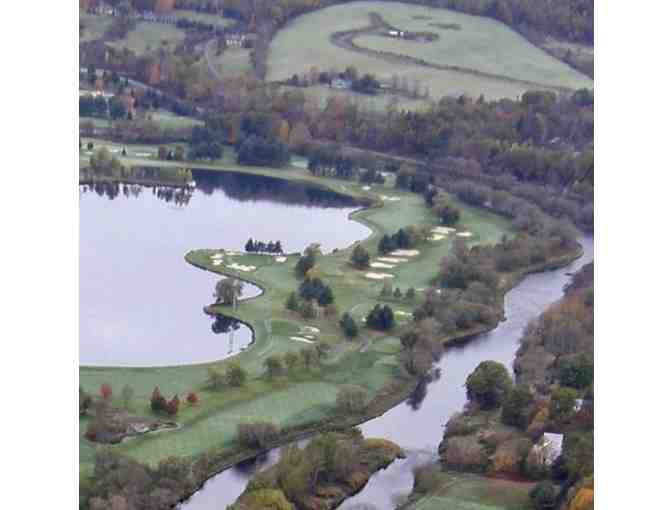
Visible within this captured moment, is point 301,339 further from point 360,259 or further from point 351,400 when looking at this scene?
point 360,259

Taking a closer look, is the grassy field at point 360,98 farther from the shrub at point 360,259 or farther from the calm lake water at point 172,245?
the shrub at point 360,259

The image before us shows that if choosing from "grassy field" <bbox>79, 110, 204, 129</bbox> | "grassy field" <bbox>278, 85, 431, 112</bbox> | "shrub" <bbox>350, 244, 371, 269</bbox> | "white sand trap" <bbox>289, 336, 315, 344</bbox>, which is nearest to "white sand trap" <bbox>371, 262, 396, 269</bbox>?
"shrub" <bbox>350, 244, 371, 269</bbox>

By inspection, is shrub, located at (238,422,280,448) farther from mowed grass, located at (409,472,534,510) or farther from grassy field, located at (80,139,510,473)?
mowed grass, located at (409,472,534,510)

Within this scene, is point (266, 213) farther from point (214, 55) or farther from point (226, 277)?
point (214, 55)

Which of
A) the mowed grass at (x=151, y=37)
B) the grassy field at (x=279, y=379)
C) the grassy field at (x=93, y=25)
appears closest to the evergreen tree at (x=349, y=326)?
the grassy field at (x=279, y=379)
